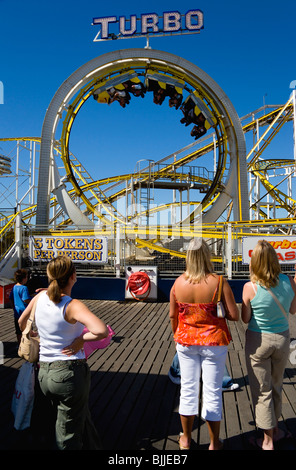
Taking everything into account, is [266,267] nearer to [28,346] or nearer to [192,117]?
[28,346]

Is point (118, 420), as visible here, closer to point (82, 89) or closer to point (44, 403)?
point (44, 403)

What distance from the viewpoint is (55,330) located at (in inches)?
87.0

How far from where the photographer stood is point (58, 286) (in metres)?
2.26

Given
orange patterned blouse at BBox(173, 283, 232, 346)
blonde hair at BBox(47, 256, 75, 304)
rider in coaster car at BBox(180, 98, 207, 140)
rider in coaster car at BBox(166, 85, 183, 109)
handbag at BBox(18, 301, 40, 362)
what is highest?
rider in coaster car at BBox(166, 85, 183, 109)

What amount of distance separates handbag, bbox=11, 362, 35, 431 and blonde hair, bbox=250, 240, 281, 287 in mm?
1922

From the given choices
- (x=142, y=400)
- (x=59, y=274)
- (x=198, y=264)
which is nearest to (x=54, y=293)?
(x=59, y=274)

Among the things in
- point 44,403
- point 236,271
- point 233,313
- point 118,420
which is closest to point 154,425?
point 118,420

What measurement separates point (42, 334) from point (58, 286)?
35 centimetres

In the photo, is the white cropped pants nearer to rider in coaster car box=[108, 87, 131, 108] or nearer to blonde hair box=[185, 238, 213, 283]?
blonde hair box=[185, 238, 213, 283]

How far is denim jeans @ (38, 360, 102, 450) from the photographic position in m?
2.13

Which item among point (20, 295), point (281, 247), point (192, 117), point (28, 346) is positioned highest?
point (192, 117)

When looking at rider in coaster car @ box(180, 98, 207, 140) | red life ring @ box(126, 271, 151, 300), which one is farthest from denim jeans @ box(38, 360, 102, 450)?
rider in coaster car @ box(180, 98, 207, 140)

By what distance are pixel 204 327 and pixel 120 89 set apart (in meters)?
13.8

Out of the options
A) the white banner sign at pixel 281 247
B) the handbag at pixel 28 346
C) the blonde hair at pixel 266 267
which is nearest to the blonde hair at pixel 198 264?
the blonde hair at pixel 266 267
